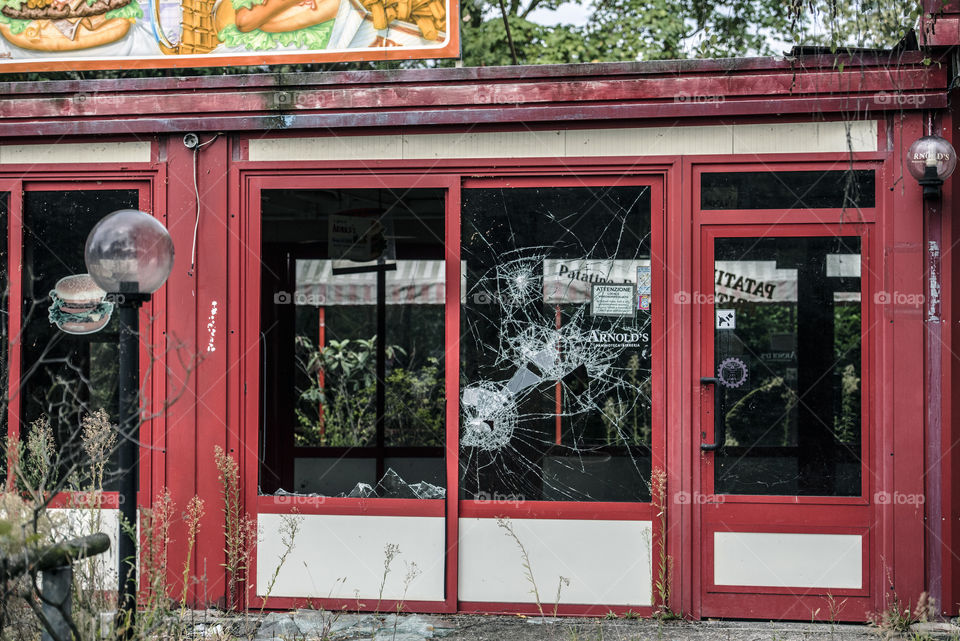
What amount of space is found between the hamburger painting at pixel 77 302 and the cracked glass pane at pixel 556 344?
7.70 ft

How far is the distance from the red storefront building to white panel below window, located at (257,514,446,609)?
0.04ft

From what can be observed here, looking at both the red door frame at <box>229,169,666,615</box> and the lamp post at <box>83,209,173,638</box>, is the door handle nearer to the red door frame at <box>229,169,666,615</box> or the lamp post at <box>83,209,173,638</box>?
the red door frame at <box>229,169,666,615</box>

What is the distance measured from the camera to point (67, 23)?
5.91 meters

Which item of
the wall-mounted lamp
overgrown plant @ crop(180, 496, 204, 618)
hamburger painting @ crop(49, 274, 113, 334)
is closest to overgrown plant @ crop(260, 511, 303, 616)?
overgrown plant @ crop(180, 496, 204, 618)

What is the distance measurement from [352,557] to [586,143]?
9.44 ft

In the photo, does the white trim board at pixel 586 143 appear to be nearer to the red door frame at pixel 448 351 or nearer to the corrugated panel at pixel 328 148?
the corrugated panel at pixel 328 148

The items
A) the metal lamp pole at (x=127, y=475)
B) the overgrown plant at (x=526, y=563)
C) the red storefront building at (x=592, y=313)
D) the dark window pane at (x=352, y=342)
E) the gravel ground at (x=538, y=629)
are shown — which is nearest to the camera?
the metal lamp pole at (x=127, y=475)

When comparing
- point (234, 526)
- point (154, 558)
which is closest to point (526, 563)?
point (234, 526)

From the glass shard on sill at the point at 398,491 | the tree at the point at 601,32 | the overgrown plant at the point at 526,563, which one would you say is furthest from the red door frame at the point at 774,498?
the tree at the point at 601,32

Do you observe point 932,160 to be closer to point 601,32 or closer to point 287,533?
point 287,533

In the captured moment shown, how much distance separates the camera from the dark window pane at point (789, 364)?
545 centimetres

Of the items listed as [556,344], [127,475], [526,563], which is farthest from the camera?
[556,344]

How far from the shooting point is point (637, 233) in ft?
18.4

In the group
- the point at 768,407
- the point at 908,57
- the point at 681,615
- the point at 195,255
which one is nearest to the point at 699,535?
the point at 681,615
